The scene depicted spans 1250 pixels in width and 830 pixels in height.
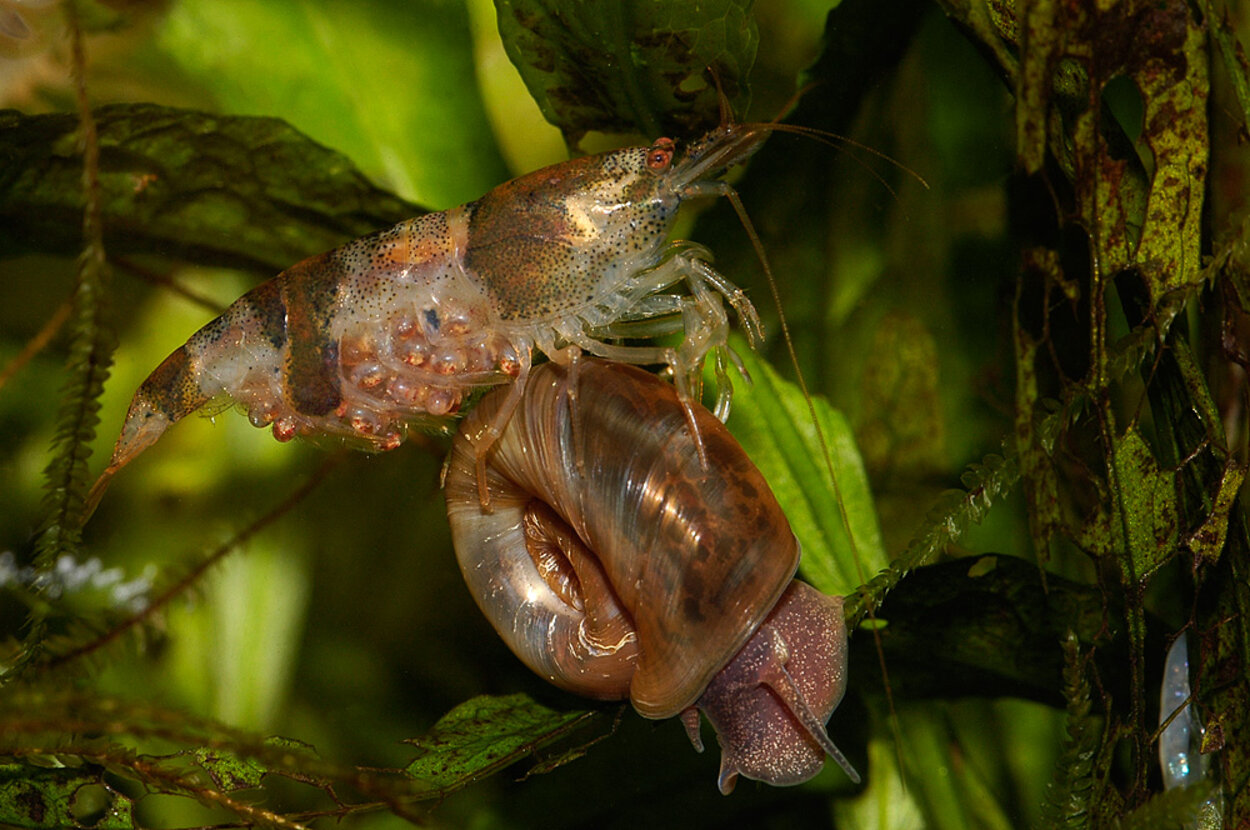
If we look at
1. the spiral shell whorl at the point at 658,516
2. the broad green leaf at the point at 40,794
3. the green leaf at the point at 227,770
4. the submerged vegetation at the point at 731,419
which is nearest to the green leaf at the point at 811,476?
the submerged vegetation at the point at 731,419

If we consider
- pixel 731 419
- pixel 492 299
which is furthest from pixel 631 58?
pixel 731 419

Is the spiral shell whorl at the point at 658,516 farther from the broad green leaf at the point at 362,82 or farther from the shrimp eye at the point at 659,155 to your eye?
the broad green leaf at the point at 362,82

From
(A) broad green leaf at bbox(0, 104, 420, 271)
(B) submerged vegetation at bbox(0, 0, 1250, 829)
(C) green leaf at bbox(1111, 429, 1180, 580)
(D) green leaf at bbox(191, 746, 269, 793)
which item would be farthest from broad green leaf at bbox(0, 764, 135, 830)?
(C) green leaf at bbox(1111, 429, 1180, 580)

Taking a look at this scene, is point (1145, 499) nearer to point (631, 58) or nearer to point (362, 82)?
point (631, 58)

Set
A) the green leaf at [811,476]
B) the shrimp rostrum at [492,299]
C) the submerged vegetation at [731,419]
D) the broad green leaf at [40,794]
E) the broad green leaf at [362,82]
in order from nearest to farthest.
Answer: the submerged vegetation at [731,419] < the broad green leaf at [40,794] < the shrimp rostrum at [492,299] < the green leaf at [811,476] < the broad green leaf at [362,82]

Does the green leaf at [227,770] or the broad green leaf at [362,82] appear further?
the broad green leaf at [362,82]
